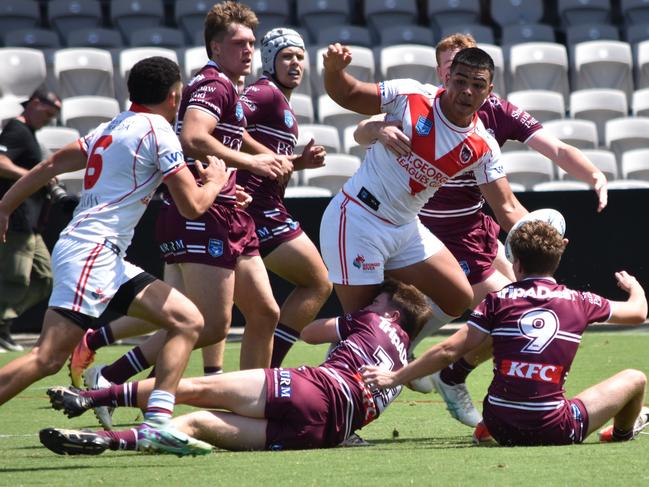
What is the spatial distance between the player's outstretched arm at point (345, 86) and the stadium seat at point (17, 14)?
11893 millimetres

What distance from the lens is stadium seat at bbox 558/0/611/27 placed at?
17844 millimetres

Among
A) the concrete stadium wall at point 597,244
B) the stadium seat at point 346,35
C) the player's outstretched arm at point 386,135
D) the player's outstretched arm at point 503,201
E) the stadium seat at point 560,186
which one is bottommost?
the concrete stadium wall at point 597,244

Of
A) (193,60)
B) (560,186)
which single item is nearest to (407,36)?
(193,60)

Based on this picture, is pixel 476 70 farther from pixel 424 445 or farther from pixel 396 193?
pixel 424 445

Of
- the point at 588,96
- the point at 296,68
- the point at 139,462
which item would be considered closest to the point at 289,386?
the point at 139,462

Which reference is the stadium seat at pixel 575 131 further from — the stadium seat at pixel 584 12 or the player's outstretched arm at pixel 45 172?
the player's outstretched arm at pixel 45 172

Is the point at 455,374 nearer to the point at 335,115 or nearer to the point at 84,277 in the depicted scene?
the point at 84,277

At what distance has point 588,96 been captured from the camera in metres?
16.1

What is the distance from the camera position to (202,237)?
6684 millimetres

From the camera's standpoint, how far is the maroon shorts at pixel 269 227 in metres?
7.54

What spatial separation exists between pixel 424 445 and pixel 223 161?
1636 millimetres

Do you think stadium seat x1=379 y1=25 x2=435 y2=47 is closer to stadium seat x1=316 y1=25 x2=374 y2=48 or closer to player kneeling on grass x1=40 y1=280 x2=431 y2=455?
stadium seat x1=316 y1=25 x2=374 y2=48

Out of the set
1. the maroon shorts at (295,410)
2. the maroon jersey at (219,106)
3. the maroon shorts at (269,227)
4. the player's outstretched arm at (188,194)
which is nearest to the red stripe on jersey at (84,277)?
the player's outstretched arm at (188,194)

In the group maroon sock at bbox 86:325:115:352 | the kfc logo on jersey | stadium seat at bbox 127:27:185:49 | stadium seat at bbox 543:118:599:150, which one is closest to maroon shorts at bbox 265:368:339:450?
the kfc logo on jersey
